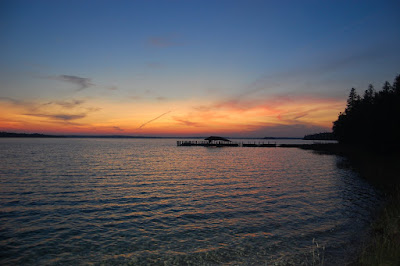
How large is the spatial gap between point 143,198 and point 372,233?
15.0 m

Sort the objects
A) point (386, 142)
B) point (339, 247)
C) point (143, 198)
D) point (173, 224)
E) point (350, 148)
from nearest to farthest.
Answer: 1. point (339, 247)
2. point (173, 224)
3. point (143, 198)
4. point (386, 142)
5. point (350, 148)

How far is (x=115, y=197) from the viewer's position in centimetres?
1950

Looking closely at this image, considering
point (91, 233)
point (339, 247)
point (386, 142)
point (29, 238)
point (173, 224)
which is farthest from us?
point (386, 142)

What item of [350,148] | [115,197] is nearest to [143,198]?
[115,197]

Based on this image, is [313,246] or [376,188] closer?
[313,246]

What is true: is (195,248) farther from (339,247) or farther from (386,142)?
(386,142)

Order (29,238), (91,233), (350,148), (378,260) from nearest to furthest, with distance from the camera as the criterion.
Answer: (378,260) < (29,238) < (91,233) < (350,148)

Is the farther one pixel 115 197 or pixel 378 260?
pixel 115 197

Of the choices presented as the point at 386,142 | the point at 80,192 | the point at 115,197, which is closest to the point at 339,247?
the point at 115,197

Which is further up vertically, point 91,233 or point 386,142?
point 386,142

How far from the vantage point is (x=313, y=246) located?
33.7 feet

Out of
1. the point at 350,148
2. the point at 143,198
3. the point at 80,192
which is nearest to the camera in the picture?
the point at 143,198

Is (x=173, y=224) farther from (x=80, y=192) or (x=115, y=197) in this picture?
(x=80, y=192)

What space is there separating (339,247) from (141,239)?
8.63m
